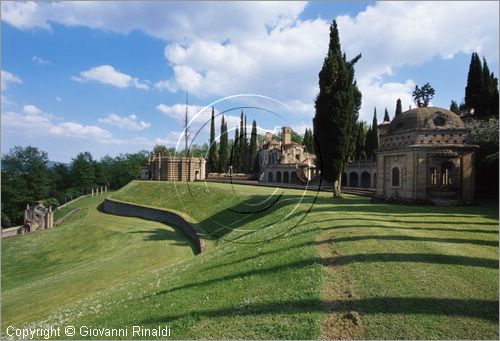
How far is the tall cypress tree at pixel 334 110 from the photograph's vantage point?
29.5 m

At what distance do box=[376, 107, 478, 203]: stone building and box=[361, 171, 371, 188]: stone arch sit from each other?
24.4 metres

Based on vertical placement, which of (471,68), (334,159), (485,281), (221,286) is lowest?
(221,286)

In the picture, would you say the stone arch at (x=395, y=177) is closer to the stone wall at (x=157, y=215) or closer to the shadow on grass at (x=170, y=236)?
the stone wall at (x=157, y=215)

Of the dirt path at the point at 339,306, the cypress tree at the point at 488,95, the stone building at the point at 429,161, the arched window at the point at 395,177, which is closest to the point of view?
the dirt path at the point at 339,306

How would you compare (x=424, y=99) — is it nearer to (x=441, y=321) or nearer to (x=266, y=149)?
(x=441, y=321)

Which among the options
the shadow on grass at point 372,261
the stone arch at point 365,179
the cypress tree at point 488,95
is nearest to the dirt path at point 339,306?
the shadow on grass at point 372,261

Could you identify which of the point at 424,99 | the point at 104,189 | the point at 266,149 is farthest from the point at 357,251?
the point at 104,189

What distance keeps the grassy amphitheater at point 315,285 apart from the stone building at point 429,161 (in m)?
3.68

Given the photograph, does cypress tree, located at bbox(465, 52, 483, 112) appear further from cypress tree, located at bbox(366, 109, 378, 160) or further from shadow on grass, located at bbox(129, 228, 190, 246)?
shadow on grass, located at bbox(129, 228, 190, 246)

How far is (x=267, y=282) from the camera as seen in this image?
11.4 metres

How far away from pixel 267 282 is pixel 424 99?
34687 millimetres

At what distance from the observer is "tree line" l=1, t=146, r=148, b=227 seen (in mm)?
72250

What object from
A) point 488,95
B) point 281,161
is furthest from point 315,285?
point 281,161

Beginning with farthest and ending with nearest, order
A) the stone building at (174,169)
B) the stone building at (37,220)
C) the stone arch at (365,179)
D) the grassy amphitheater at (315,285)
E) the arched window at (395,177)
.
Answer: the stone building at (174,169)
the stone arch at (365,179)
the stone building at (37,220)
the arched window at (395,177)
the grassy amphitheater at (315,285)
